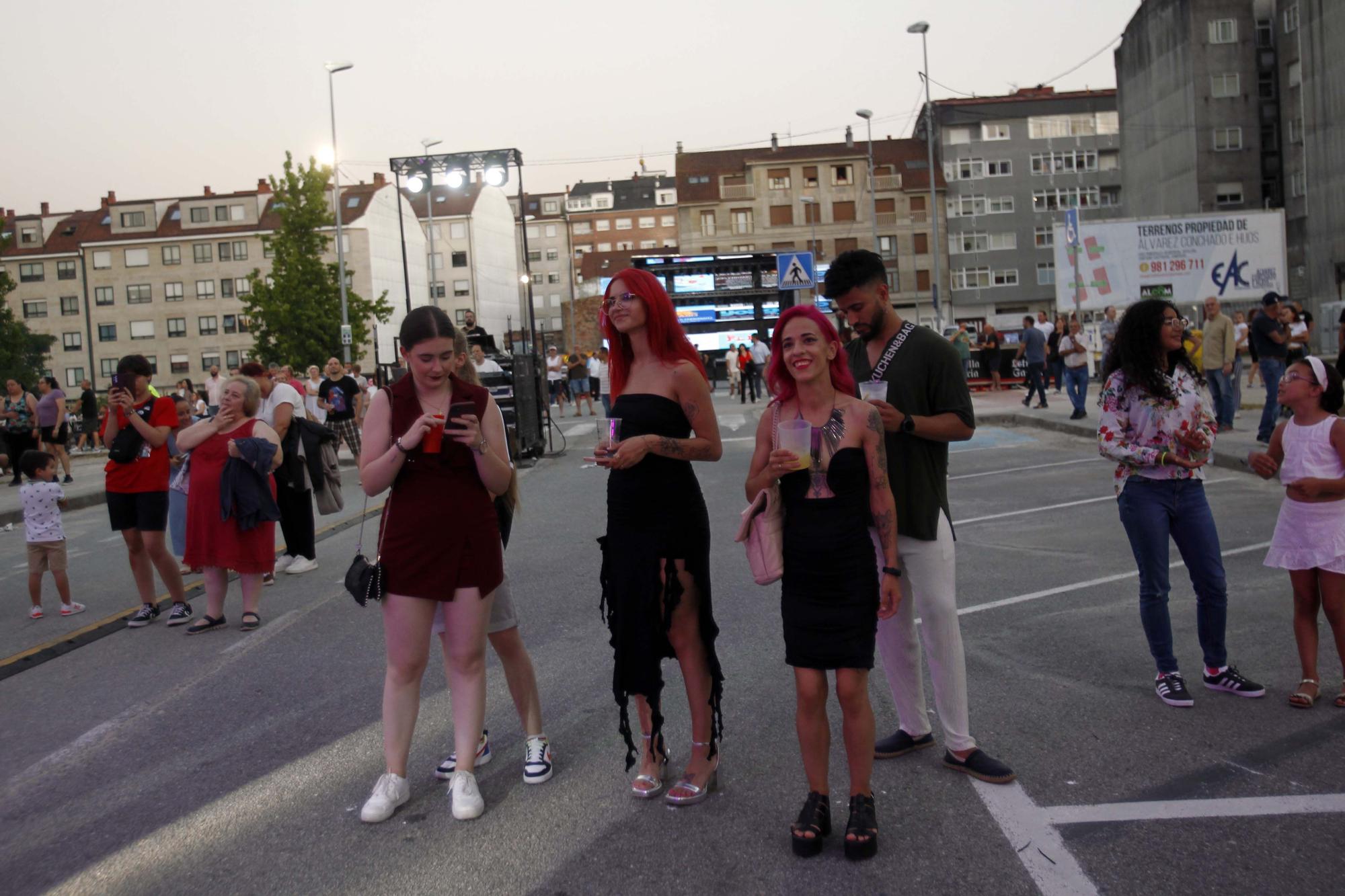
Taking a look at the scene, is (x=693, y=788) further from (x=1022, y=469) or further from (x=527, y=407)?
(x=527, y=407)

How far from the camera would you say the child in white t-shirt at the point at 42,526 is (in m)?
7.91

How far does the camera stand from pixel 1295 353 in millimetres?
16391

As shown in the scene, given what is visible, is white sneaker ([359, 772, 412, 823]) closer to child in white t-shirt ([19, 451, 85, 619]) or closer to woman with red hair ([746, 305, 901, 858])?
woman with red hair ([746, 305, 901, 858])

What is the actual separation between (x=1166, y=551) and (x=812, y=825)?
228 cm

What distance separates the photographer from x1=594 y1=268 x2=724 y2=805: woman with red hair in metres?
4.02

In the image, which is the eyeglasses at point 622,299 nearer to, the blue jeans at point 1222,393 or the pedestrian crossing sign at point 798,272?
the blue jeans at point 1222,393

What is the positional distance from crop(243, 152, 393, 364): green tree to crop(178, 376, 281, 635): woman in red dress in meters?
51.2

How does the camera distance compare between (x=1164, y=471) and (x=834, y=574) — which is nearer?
(x=834, y=574)

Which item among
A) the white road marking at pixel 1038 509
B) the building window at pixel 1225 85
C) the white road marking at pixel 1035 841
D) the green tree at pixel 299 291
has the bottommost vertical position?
the white road marking at pixel 1035 841

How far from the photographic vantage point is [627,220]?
123m

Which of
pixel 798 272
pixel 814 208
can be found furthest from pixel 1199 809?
pixel 814 208

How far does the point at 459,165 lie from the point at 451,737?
934 inches

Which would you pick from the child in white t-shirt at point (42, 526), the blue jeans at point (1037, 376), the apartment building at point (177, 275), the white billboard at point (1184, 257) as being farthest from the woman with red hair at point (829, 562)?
the apartment building at point (177, 275)

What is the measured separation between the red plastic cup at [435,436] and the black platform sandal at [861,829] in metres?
1.80
